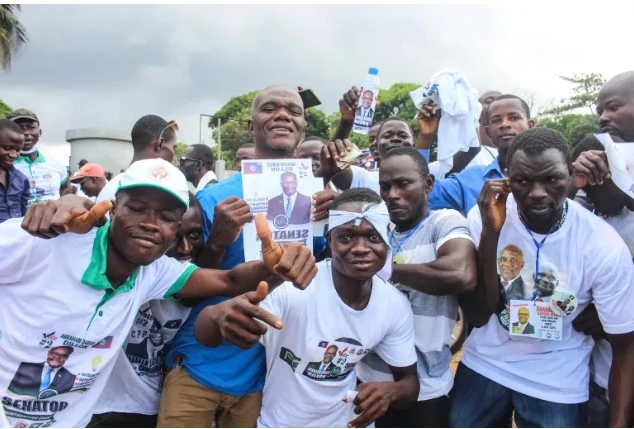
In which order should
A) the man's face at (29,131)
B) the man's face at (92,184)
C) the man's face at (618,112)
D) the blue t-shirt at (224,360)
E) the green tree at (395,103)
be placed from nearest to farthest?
the blue t-shirt at (224,360)
the man's face at (618,112)
the man's face at (29,131)
the man's face at (92,184)
the green tree at (395,103)

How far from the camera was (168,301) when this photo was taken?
2867mm

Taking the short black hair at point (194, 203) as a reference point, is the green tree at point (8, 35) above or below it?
above

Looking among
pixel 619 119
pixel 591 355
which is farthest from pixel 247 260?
pixel 619 119

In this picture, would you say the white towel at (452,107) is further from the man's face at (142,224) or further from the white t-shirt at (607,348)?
the man's face at (142,224)

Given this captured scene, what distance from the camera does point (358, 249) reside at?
8.37ft

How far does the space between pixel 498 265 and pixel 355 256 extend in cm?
90

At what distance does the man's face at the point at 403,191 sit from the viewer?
10.1ft

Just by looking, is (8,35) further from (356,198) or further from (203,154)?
(356,198)

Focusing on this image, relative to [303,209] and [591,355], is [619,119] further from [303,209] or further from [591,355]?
[303,209]

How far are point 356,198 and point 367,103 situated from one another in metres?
1.47

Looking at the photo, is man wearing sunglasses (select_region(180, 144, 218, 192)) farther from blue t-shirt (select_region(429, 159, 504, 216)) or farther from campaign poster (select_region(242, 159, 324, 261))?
campaign poster (select_region(242, 159, 324, 261))

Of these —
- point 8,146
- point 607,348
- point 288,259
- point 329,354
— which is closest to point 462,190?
point 607,348

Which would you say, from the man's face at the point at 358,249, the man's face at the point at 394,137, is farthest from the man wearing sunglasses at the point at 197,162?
the man's face at the point at 358,249

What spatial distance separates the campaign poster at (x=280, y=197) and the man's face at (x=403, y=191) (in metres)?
0.51
